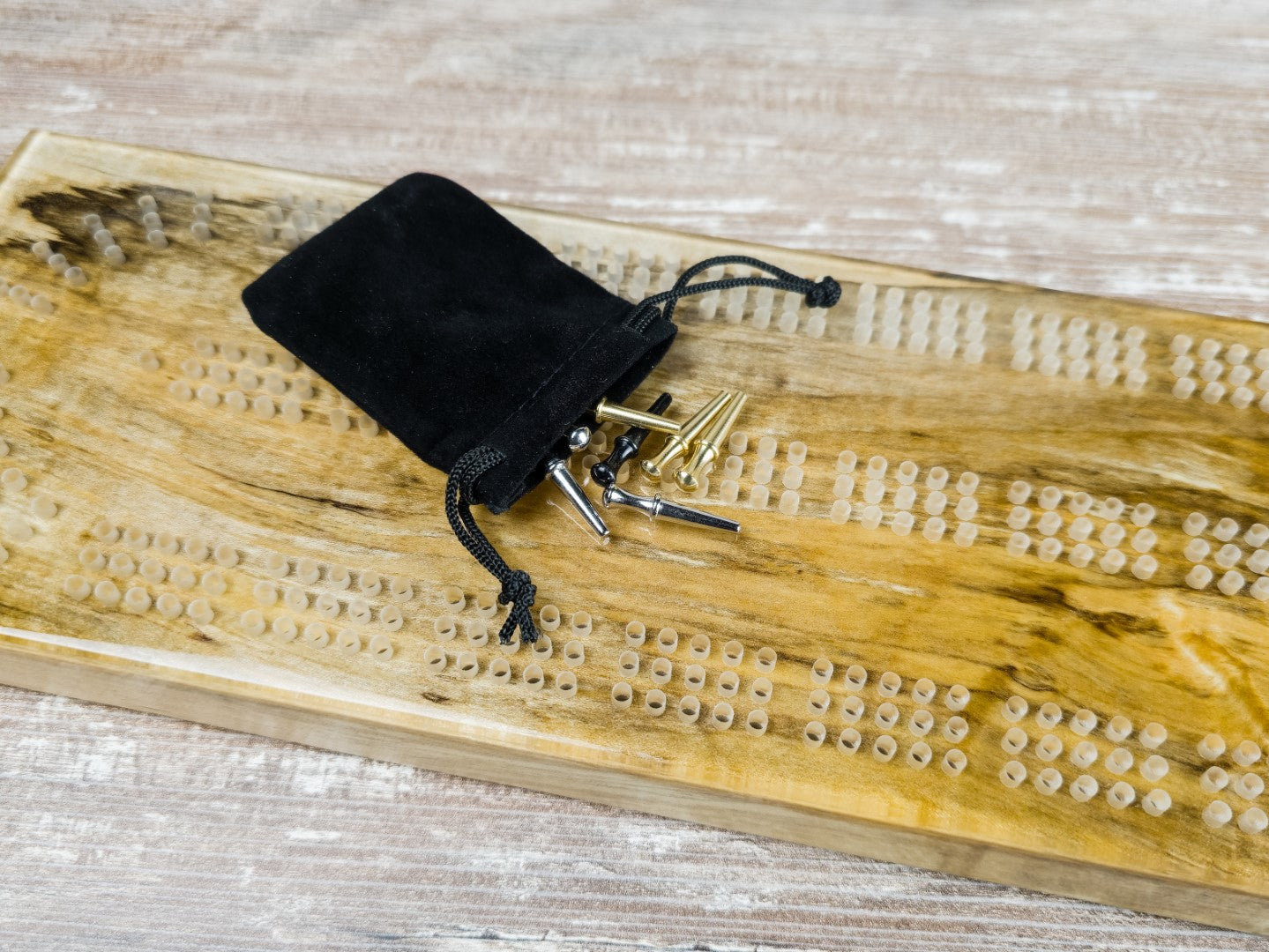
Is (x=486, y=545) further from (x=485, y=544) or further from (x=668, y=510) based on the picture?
(x=668, y=510)

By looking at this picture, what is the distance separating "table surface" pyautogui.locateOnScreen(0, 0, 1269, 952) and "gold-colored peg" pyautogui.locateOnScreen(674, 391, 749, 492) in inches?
10.0

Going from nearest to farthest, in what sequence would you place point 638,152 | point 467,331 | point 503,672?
point 503,672 < point 467,331 < point 638,152

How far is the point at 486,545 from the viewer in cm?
75

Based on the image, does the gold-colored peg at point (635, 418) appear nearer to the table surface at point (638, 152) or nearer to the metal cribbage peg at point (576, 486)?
the metal cribbage peg at point (576, 486)

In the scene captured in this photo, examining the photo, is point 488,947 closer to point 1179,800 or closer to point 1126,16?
point 1179,800

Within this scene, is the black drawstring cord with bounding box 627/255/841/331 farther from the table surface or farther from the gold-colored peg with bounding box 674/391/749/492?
the table surface

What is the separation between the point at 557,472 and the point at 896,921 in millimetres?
398

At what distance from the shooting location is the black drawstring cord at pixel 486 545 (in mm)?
741

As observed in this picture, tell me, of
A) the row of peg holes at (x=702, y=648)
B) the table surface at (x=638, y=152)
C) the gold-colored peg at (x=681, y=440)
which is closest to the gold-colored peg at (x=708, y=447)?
the gold-colored peg at (x=681, y=440)

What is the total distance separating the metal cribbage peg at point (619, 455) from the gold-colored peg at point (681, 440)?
0.02m

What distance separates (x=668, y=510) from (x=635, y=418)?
0.08 metres

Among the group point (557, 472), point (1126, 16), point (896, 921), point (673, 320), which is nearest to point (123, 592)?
point (557, 472)

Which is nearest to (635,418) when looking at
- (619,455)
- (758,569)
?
(619,455)

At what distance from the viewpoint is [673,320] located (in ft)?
3.10
